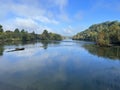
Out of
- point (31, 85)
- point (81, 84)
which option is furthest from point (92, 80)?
point (31, 85)

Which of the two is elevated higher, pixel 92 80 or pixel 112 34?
pixel 112 34

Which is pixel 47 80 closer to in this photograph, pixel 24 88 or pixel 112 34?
pixel 24 88

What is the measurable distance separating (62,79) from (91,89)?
5729 millimetres

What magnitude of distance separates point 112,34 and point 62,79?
260 ft

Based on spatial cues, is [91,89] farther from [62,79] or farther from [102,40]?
[102,40]

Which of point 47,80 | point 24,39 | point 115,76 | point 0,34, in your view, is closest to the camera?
point 47,80

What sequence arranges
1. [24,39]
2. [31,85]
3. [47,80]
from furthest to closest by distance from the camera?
1. [24,39]
2. [47,80]
3. [31,85]

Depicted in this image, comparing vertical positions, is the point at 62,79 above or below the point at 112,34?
below

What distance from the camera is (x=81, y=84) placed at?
75.9 feet

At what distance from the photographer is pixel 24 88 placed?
21172 millimetres

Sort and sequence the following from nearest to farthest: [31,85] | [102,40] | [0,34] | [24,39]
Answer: [31,85]
[102,40]
[0,34]
[24,39]

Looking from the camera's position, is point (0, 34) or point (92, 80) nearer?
point (92, 80)

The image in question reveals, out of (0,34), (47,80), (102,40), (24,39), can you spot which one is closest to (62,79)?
(47,80)

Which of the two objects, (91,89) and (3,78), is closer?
(91,89)
